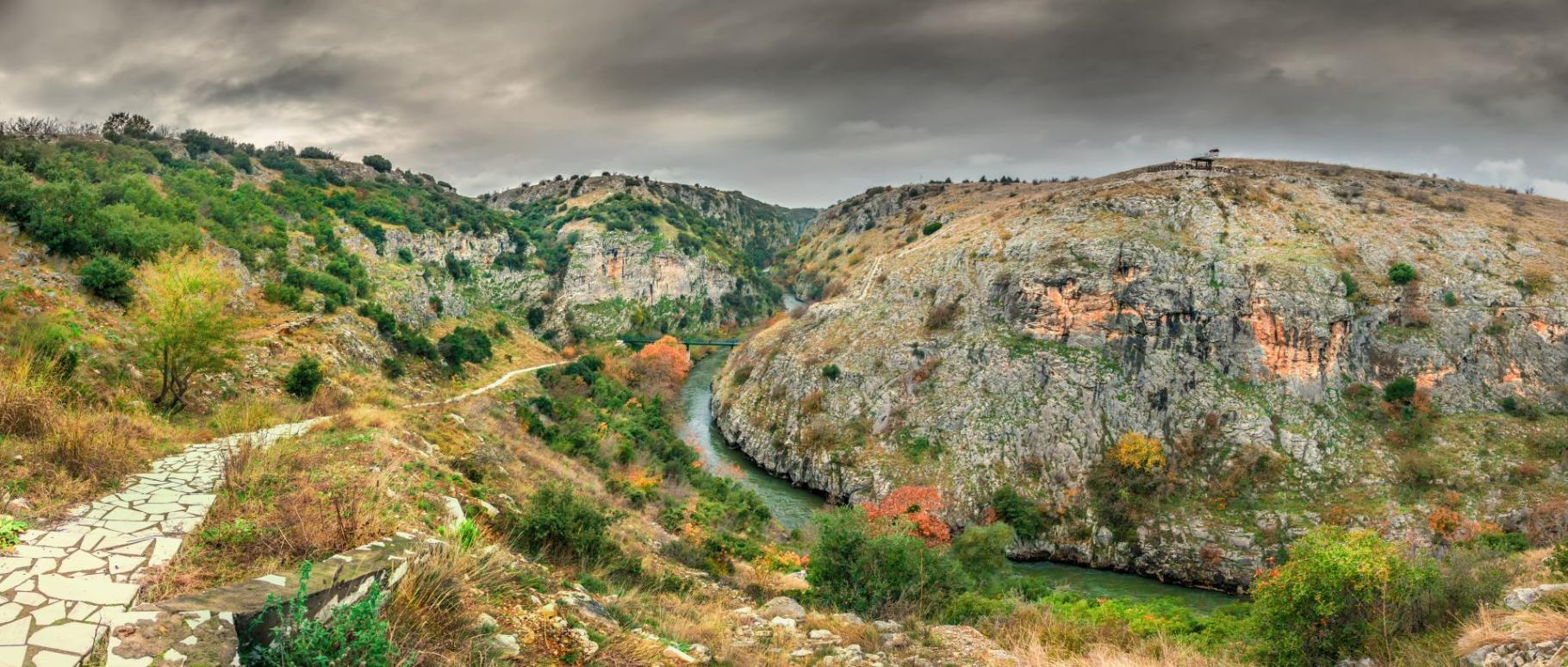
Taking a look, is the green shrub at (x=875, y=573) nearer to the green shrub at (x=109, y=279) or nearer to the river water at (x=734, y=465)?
the river water at (x=734, y=465)

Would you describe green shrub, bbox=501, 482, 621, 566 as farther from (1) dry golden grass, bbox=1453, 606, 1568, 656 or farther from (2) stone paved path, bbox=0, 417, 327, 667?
(1) dry golden grass, bbox=1453, 606, 1568, 656

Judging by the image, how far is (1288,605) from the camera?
11.2 m

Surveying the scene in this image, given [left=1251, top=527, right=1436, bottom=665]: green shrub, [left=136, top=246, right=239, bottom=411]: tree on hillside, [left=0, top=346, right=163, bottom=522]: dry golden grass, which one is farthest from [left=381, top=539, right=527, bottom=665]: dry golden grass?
[left=1251, top=527, right=1436, bottom=665]: green shrub

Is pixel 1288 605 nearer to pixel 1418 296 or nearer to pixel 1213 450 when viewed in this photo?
pixel 1213 450

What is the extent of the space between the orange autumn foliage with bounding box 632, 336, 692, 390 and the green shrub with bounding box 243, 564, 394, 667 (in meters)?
59.4

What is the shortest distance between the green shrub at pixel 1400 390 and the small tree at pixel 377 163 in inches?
4220

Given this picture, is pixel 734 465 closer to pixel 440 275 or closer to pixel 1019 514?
pixel 1019 514

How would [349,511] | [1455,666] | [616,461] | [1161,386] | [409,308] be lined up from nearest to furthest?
[349,511], [1455,666], [616,461], [1161,386], [409,308]

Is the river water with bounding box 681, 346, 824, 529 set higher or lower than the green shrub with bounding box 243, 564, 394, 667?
lower

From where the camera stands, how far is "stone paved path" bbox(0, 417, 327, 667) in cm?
412

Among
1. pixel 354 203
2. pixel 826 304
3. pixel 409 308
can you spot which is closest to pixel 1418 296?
pixel 826 304

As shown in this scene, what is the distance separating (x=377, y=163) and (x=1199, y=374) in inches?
3876

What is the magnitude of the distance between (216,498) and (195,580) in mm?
2406

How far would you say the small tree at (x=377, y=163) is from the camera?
265 feet
